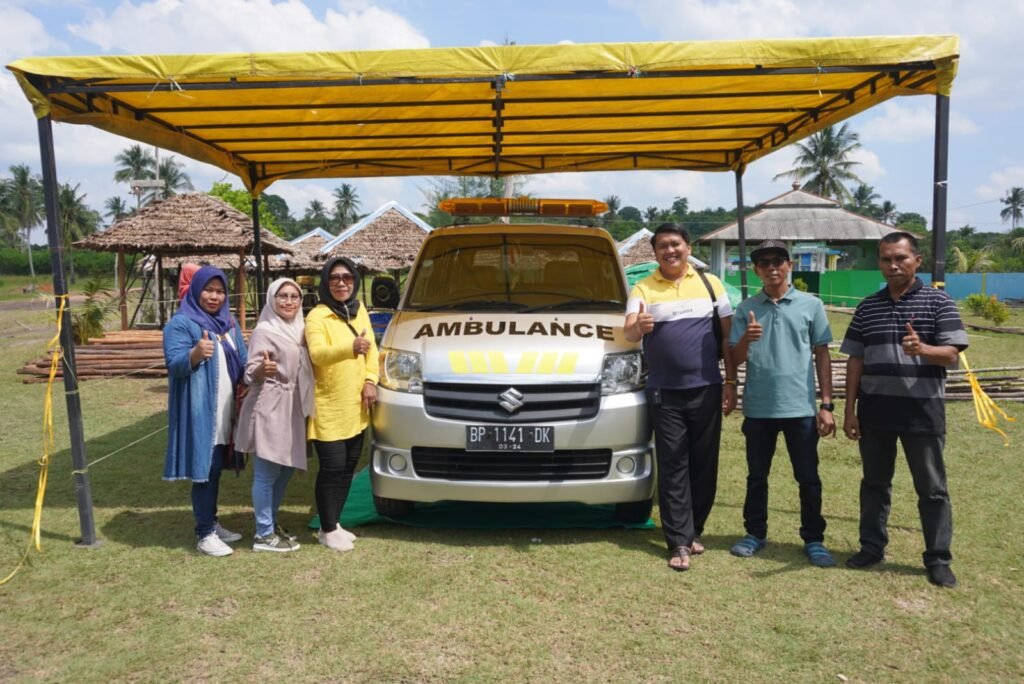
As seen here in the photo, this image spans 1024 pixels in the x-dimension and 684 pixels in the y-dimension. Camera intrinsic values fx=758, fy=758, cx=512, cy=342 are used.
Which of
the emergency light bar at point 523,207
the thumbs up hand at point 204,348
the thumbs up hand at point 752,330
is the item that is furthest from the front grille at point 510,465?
the emergency light bar at point 523,207

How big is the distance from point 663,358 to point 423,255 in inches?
91.3

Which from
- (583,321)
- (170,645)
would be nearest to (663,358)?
(583,321)

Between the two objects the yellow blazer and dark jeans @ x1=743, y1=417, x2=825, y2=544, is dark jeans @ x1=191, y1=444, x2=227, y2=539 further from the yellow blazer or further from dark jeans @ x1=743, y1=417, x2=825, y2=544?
dark jeans @ x1=743, y1=417, x2=825, y2=544

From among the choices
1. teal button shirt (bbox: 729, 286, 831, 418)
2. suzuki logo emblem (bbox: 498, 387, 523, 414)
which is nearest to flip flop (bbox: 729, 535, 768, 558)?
teal button shirt (bbox: 729, 286, 831, 418)

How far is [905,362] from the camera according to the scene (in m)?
3.98

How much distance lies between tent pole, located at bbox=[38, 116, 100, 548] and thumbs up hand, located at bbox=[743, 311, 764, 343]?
4.00 metres

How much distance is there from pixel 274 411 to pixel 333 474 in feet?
1.70

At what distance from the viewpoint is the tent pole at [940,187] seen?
175 inches

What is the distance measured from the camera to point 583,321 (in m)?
4.92

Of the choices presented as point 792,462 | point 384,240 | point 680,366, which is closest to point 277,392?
point 680,366

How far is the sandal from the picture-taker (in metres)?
4.26

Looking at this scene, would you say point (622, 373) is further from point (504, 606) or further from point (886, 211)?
point (886, 211)

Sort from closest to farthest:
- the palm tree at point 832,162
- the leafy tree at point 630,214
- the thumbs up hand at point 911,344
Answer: the thumbs up hand at point 911,344
the palm tree at point 832,162
the leafy tree at point 630,214

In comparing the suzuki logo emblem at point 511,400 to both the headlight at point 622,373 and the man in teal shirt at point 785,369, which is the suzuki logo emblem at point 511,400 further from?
the man in teal shirt at point 785,369
